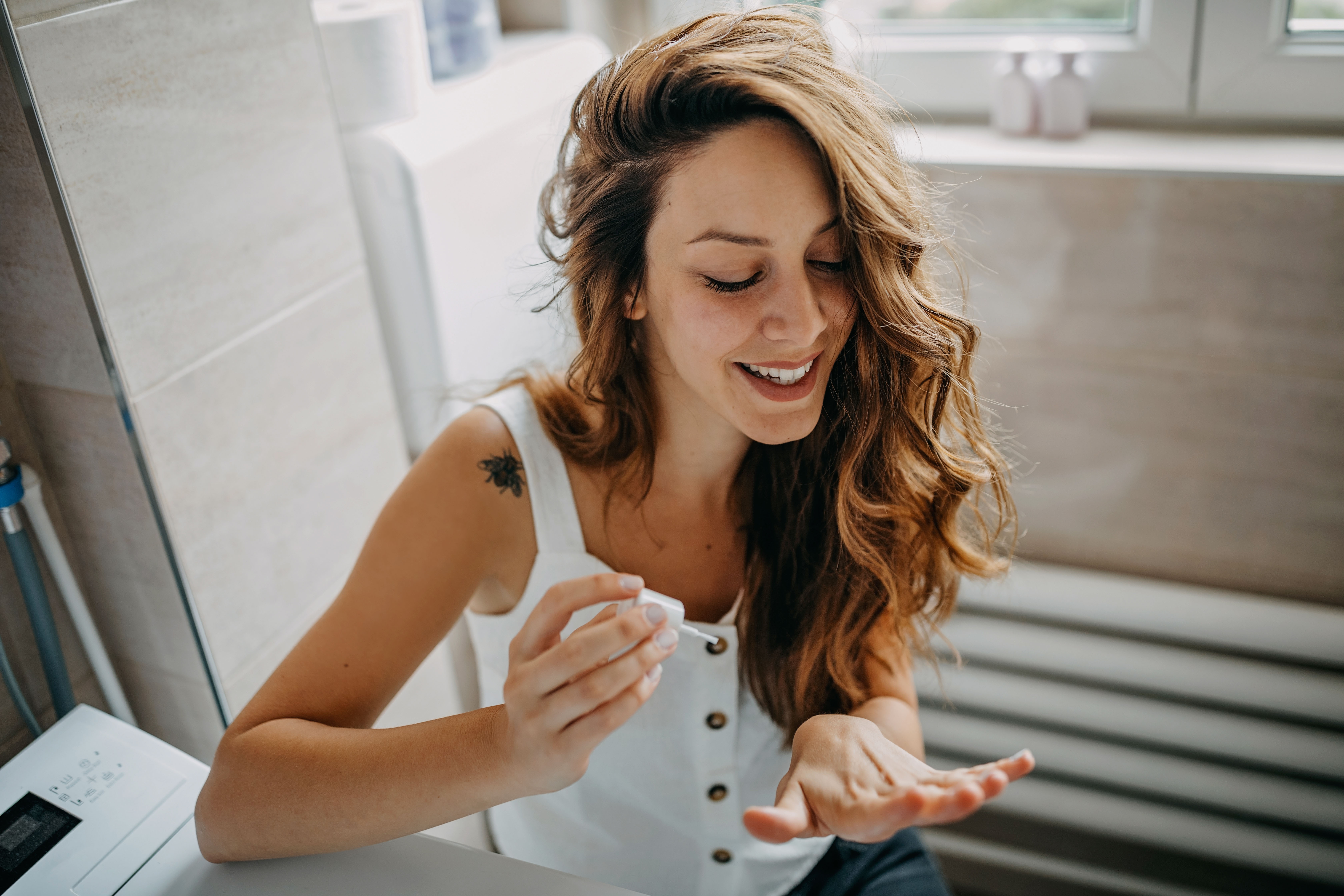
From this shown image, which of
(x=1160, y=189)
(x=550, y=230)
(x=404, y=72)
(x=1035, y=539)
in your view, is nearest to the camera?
(x=550, y=230)

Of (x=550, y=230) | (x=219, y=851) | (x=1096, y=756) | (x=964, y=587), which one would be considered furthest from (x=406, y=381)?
(x=1096, y=756)

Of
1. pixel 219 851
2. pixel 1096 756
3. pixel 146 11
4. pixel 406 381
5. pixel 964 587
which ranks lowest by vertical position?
pixel 1096 756

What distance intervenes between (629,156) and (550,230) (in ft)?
0.61

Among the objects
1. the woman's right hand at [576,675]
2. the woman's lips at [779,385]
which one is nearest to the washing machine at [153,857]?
the woman's right hand at [576,675]

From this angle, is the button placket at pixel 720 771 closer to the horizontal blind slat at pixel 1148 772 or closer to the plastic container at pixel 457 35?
the horizontal blind slat at pixel 1148 772

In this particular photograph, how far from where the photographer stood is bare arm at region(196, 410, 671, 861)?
619 millimetres

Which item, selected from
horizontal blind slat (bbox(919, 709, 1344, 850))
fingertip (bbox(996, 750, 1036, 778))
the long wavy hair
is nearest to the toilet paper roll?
the long wavy hair

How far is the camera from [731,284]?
790 millimetres

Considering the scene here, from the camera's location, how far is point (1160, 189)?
4.06ft

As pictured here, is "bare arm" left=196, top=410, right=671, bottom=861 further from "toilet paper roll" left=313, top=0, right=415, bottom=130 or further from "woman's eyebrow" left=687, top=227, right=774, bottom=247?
"toilet paper roll" left=313, top=0, right=415, bottom=130

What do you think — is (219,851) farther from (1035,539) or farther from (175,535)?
(1035,539)

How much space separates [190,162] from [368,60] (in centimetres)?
32

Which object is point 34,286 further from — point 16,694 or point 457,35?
point 457,35

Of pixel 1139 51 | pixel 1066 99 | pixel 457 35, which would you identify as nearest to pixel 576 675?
pixel 457 35
